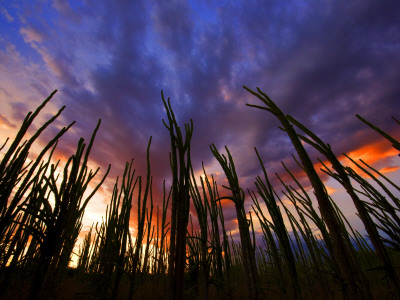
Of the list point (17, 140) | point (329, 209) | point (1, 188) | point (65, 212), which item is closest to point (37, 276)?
point (65, 212)

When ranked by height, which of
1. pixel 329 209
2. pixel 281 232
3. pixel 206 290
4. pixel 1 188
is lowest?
pixel 206 290

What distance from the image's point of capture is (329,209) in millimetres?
650

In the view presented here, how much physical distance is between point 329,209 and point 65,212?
121 centimetres

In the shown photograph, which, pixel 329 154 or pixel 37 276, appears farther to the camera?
pixel 329 154

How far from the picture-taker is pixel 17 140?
910 mm

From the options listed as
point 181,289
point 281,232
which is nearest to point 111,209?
point 181,289

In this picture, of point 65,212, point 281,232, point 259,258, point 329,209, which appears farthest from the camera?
point 259,258

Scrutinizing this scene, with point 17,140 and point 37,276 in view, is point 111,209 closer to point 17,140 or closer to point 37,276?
point 37,276

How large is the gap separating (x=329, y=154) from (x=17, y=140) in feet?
5.30

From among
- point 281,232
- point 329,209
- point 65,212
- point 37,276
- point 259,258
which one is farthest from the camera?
point 259,258

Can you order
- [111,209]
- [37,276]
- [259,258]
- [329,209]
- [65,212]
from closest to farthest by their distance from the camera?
[329,209] → [37,276] → [65,212] → [111,209] → [259,258]

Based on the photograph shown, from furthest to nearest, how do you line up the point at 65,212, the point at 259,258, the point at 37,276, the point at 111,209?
the point at 259,258, the point at 111,209, the point at 65,212, the point at 37,276

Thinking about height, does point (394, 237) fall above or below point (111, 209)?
below

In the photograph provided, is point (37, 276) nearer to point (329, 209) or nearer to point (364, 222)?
point (329, 209)
